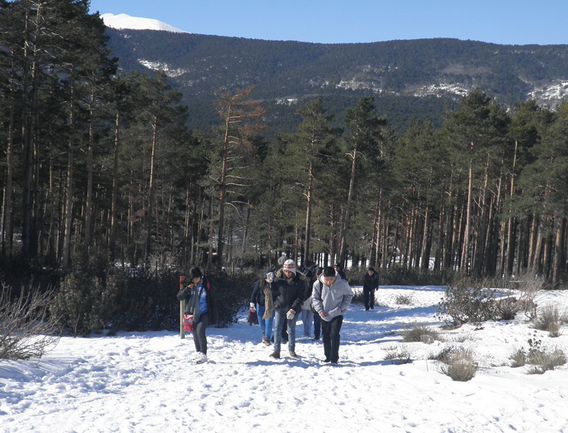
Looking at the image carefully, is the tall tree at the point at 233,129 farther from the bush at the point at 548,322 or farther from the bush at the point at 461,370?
the bush at the point at 461,370

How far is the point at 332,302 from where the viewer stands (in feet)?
26.3

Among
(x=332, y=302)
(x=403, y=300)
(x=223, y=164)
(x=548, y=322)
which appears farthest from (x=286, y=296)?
(x=223, y=164)

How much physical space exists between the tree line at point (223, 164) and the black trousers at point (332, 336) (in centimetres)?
940

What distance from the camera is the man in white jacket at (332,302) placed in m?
8.00

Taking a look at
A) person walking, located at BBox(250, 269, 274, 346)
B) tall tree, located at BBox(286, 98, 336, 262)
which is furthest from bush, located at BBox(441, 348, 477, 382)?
tall tree, located at BBox(286, 98, 336, 262)

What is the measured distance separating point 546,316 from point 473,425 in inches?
317

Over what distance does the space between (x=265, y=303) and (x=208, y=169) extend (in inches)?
857

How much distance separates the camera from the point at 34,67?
1662cm

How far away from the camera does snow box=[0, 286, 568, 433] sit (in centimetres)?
477

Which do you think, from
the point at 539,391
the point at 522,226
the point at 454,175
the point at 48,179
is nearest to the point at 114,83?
the point at 48,179

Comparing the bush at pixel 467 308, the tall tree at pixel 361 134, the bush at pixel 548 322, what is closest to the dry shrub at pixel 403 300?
the bush at pixel 467 308

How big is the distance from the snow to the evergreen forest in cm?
277

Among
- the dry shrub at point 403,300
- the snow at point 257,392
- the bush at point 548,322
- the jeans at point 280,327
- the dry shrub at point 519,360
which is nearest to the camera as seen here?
the snow at point 257,392

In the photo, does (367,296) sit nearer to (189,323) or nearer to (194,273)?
(189,323)
